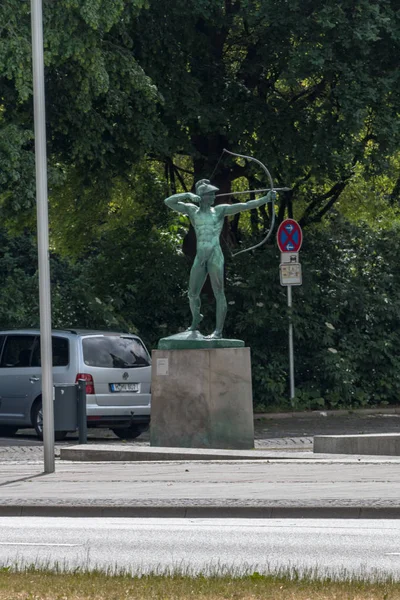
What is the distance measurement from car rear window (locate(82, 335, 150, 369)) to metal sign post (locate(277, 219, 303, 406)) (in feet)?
13.8

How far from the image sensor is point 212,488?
40.0ft

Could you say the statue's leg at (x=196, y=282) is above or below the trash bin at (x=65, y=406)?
above

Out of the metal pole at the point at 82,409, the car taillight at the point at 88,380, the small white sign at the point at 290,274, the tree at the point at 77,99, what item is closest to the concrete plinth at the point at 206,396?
the metal pole at the point at 82,409

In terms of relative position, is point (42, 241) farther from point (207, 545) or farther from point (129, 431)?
point (129, 431)

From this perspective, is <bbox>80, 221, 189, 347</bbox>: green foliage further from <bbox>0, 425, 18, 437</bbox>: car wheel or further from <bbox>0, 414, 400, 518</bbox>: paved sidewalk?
<bbox>0, 414, 400, 518</bbox>: paved sidewalk

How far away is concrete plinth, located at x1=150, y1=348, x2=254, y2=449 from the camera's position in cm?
1669

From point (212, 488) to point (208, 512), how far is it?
1.47 m

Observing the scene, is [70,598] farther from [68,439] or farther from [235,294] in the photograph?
[235,294]

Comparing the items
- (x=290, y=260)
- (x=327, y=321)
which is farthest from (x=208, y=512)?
(x=327, y=321)

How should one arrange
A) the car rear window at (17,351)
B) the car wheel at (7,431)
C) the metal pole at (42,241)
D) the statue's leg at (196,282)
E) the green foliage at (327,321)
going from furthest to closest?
the green foliage at (327,321)
the car wheel at (7,431)
the car rear window at (17,351)
the statue's leg at (196,282)
the metal pole at (42,241)

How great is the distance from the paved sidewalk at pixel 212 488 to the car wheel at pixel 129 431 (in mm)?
5023

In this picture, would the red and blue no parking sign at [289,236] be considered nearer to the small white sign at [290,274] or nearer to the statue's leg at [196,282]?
the small white sign at [290,274]

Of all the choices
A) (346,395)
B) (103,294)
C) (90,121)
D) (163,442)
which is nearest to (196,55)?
(90,121)

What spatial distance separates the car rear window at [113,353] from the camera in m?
20.0
